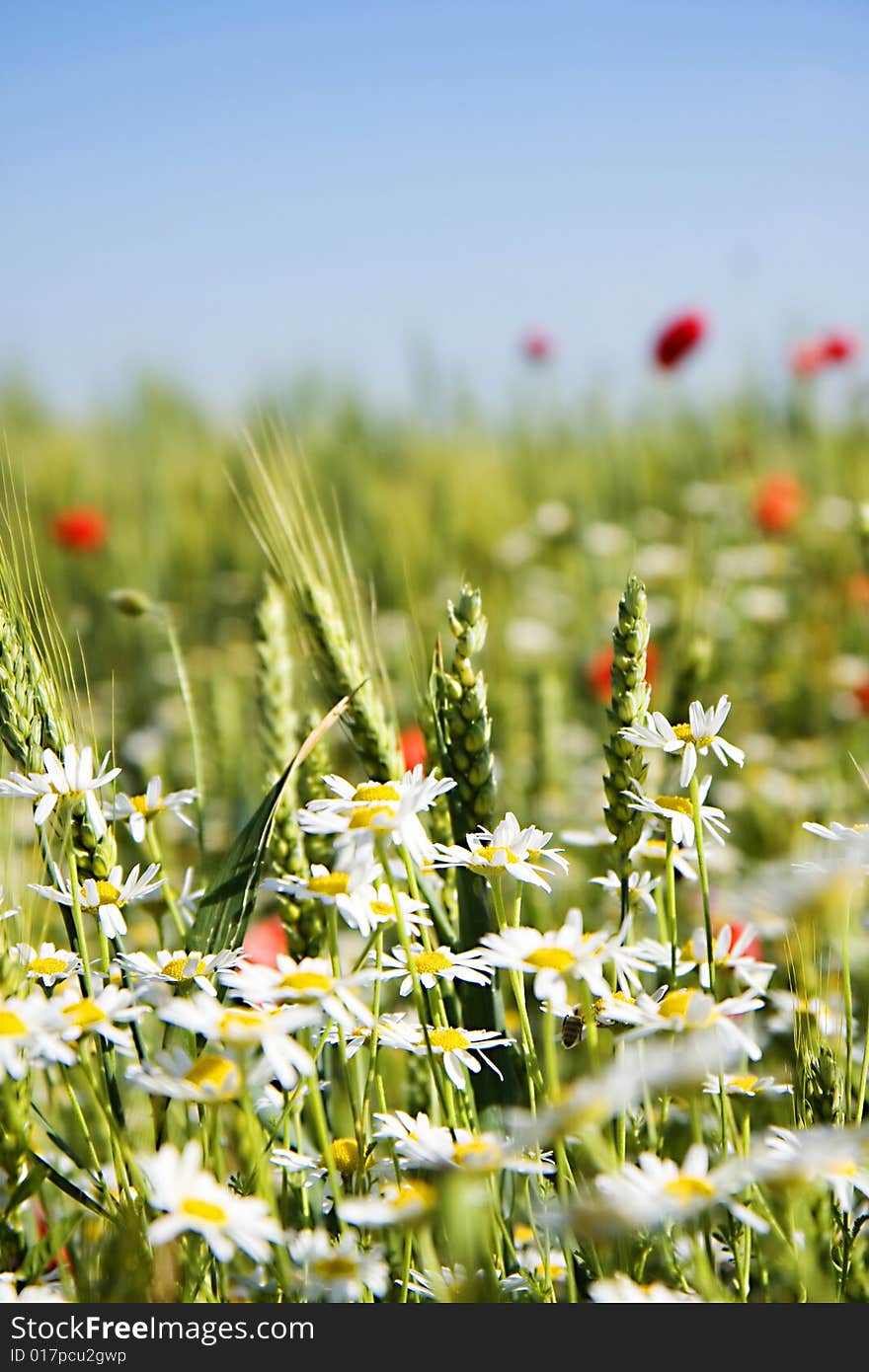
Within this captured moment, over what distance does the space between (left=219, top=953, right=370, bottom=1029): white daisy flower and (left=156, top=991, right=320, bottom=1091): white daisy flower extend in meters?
0.01

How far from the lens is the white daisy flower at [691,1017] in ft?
1.38

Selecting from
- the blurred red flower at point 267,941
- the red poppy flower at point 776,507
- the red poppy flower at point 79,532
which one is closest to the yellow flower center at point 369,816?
the blurred red flower at point 267,941

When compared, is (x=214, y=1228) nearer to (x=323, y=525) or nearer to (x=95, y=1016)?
(x=95, y=1016)

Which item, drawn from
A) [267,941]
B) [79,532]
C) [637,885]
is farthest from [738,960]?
[79,532]

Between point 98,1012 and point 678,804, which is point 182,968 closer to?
point 98,1012

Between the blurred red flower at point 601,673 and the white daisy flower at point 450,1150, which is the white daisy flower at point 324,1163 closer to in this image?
the white daisy flower at point 450,1150

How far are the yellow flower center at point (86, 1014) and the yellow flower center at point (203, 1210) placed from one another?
3.2 inches

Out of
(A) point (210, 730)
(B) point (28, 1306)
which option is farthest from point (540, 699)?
(B) point (28, 1306)

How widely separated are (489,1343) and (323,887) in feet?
0.55

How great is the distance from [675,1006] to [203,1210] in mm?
186

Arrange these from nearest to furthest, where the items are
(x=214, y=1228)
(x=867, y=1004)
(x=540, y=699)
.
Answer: (x=214, y=1228) < (x=867, y=1004) < (x=540, y=699)

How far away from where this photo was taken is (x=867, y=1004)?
0.98m

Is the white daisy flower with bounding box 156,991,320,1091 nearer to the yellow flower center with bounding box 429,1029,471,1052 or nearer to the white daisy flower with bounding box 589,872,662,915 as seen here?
the yellow flower center with bounding box 429,1029,471,1052

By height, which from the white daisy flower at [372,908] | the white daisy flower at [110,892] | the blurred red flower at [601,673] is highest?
the blurred red flower at [601,673]
